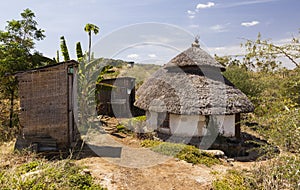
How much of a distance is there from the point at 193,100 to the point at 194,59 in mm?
2513

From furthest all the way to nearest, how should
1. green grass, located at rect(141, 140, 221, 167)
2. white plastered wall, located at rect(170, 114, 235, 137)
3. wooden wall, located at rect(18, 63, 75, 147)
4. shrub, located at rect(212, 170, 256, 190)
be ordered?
white plastered wall, located at rect(170, 114, 235, 137), wooden wall, located at rect(18, 63, 75, 147), green grass, located at rect(141, 140, 221, 167), shrub, located at rect(212, 170, 256, 190)

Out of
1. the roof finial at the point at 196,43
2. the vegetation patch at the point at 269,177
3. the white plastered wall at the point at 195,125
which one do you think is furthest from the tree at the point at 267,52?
the roof finial at the point at 196,43

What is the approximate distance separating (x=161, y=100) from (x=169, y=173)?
4885mm

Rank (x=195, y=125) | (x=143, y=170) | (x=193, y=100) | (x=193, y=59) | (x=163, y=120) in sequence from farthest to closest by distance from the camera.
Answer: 1. (x=193, y=59)
2. (x=163, y=120)
3. (x=195, y=125)
4. (x=193, y=100)
5. (x=143, y=170)

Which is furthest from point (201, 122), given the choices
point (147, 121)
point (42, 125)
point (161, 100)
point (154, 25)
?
point (42, 125)

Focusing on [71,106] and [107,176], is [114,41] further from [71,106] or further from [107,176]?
[107,176]

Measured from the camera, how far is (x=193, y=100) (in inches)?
403

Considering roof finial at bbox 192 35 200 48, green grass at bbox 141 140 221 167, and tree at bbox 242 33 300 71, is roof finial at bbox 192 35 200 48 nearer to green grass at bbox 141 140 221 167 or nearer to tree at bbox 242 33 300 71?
green grass at bbox 141 140 221 167

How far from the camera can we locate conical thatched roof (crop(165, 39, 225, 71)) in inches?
455

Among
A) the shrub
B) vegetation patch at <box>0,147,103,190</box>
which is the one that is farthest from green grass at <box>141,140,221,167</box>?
vegetation patch at <box>0,147,103,190</box>

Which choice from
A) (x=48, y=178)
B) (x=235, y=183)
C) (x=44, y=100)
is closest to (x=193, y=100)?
(x=235, y=183)

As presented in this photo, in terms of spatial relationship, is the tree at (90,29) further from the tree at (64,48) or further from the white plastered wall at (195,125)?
the white plastered wall at (195,125)

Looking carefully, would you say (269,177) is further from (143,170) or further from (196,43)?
(196,43)

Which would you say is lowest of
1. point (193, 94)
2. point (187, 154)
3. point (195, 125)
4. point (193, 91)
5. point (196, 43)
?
point (187, 154)
